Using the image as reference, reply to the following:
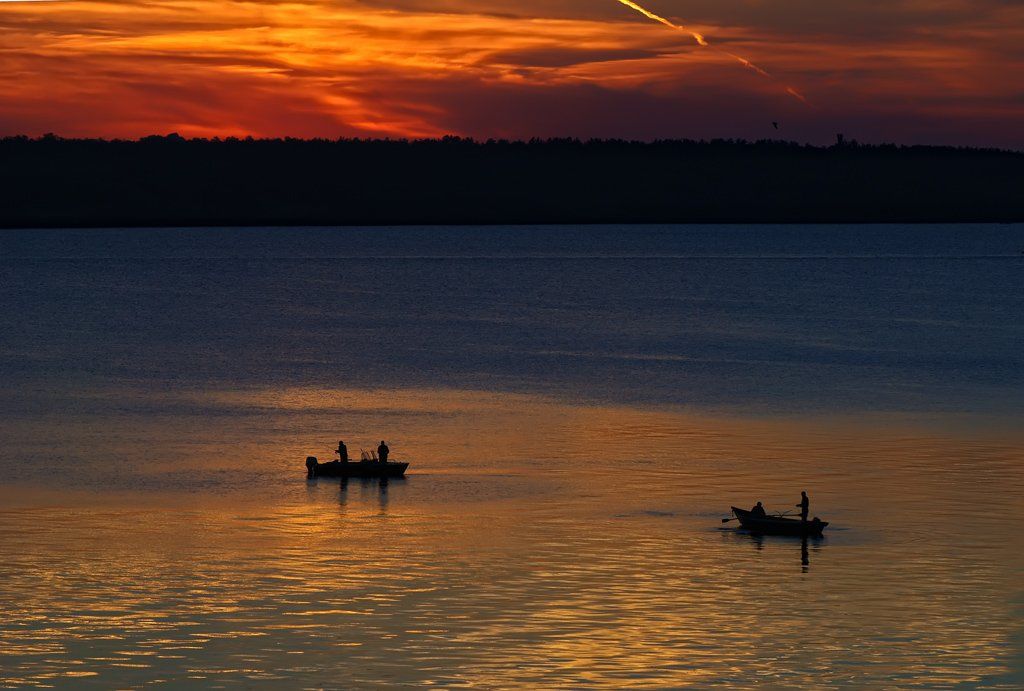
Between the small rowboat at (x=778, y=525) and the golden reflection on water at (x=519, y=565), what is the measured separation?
0.48m

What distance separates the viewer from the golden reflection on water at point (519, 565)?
36031mm

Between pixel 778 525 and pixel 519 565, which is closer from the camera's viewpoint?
pixel 519 565

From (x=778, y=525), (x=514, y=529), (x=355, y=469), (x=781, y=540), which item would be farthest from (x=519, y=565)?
(x=355, y=469)

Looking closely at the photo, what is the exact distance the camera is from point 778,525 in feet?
165

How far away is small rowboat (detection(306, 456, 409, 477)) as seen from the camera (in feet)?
204

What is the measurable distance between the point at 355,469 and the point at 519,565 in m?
17.9

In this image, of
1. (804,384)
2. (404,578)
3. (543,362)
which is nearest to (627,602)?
(404,578)

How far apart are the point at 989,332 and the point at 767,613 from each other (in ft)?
374

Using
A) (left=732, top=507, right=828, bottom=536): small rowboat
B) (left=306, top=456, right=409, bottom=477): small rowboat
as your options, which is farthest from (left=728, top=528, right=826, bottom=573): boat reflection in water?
(left=306, top=456, right=409, bottom=477): small rowboat

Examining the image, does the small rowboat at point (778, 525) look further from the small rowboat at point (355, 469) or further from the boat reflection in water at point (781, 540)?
the small rowboat at point (355, 469)

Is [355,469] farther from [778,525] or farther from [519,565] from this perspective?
[778,525]

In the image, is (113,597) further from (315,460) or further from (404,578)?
(315,460)

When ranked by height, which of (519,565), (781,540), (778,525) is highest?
(778,525)

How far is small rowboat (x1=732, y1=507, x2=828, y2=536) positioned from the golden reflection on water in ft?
1.58
